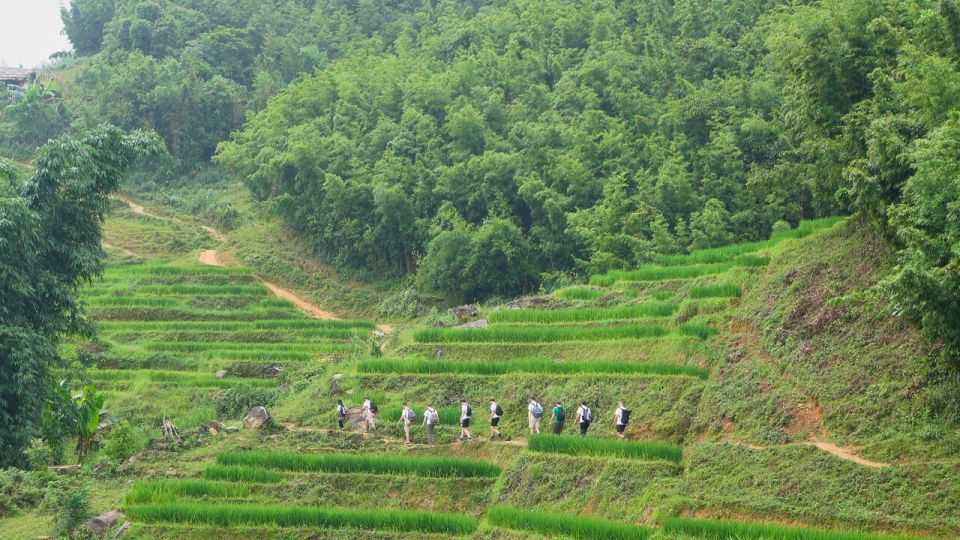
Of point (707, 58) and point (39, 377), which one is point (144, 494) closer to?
point (39, 377)

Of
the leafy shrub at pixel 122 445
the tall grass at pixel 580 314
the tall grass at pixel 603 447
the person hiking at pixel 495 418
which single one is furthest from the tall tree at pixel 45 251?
the tall grass at pixel 603 447

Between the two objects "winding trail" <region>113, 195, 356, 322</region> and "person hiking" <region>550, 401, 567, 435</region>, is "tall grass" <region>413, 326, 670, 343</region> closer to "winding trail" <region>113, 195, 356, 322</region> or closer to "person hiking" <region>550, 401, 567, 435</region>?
"person hiking" <region>550, 401, 567, 435</region>

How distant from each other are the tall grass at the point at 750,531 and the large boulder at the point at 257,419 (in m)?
10.3

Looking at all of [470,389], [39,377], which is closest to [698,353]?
[470,389]

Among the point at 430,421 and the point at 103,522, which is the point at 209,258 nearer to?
the point at 430,421

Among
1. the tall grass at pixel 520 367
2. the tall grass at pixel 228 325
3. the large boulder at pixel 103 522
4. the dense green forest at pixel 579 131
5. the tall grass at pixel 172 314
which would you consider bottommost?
the large boulder at pixel 103 522

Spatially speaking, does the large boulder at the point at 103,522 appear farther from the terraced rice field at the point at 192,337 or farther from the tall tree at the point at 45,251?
the terraced rice field at the point at 192,337

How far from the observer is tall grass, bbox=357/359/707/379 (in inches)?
924

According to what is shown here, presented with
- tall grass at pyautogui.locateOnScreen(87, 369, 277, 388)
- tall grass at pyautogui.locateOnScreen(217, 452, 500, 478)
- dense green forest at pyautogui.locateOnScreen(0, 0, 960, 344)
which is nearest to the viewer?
dense green forest at pyautogui.locateOnScreen(0, 0, 960, 344)

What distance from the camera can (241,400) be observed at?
2891 centimetres

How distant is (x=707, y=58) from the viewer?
42.4 metres

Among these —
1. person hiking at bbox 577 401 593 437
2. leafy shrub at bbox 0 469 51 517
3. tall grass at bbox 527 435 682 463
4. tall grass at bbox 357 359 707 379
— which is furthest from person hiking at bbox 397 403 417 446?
leafy shrub at bbox 0 469 51 517

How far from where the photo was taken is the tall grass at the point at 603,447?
20.2 meters

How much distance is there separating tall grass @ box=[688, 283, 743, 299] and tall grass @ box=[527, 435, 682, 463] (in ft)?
20.4
